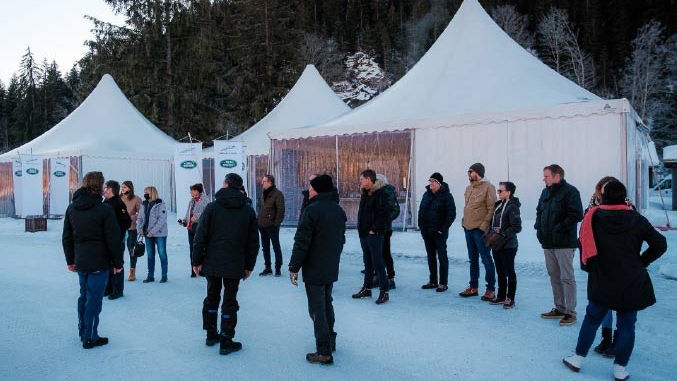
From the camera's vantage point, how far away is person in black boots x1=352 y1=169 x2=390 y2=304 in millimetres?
5578

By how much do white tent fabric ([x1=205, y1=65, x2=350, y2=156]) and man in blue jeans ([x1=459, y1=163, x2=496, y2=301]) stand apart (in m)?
11.8

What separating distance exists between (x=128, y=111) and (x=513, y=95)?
51.6 feet

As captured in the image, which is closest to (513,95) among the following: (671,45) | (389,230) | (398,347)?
(389,230)

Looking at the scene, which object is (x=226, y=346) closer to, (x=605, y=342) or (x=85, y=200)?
(x=85, y=200)

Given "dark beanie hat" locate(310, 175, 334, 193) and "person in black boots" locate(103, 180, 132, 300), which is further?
"person in black boots" locate(103, 180, 132, 300)

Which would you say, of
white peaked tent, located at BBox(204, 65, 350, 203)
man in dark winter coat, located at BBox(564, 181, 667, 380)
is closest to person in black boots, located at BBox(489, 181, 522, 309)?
man in dark winter coat, located at BBox(564, 181, 667, 380)

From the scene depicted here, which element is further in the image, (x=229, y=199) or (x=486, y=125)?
(x=486, y=125)

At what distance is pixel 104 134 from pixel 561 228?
17.8 meters

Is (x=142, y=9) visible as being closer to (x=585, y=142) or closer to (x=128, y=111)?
(x=128, y=111)

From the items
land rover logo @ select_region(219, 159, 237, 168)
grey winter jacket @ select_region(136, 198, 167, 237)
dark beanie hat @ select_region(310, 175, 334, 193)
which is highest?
land rover logo @ select_region(219, 159, 237, 168)

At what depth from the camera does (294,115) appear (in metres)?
18.1

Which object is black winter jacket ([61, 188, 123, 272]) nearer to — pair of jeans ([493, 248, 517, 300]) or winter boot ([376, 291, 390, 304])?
winter boot ([376, 291, 390, 304])

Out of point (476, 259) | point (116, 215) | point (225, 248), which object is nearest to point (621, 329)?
point (476, 259)

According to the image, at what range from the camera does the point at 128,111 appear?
2047 centimetres
